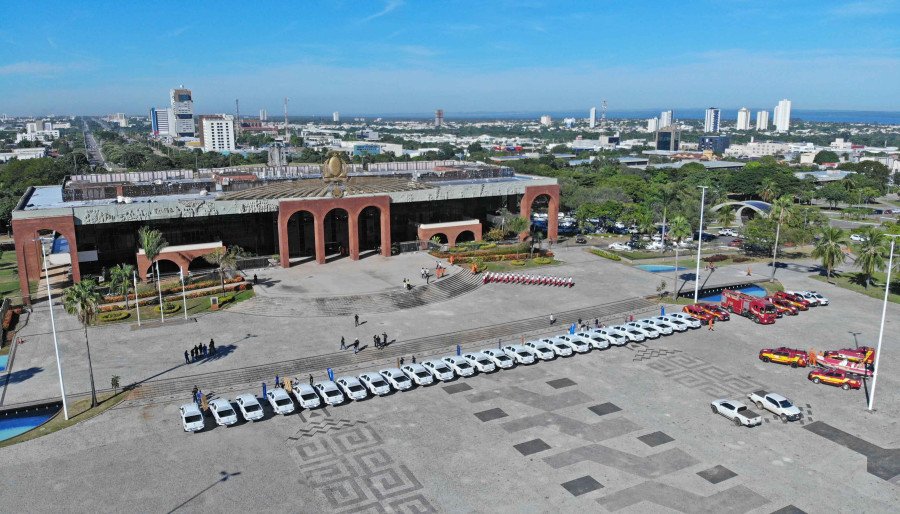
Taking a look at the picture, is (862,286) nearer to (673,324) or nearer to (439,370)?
(673,324)

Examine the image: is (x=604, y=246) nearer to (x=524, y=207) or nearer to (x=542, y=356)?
(x=524, y=207)

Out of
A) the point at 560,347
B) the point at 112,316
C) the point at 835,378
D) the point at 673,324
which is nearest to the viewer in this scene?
the point at 835,378

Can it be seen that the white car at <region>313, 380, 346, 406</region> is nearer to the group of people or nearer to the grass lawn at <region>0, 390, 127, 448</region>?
the group of people

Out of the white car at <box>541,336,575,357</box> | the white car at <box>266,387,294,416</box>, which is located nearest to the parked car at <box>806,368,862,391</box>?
the white car at <box>541,336,575,357</box>

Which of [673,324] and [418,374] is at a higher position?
[673,324]

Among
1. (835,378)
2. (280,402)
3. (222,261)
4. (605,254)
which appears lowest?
(835,378)

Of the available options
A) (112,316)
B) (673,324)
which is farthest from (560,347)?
(112,316)

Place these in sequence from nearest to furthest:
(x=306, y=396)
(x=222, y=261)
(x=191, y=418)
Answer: (x=191, y=418), (x=306, y=396), (x=222, y=261)

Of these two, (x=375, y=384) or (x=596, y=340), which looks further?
(x=596, y=340)

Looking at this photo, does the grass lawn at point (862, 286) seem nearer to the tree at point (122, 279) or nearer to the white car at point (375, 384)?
the white car at point (375, 384)
